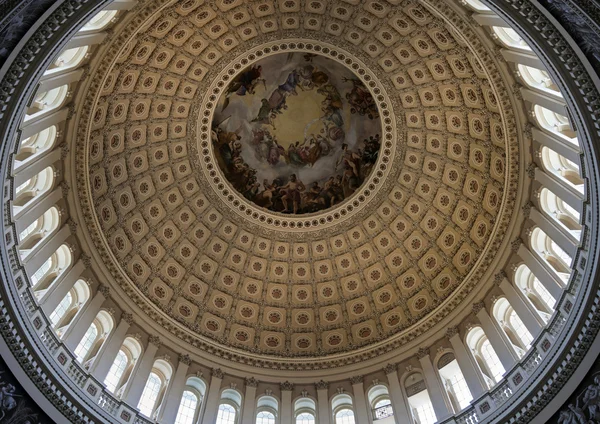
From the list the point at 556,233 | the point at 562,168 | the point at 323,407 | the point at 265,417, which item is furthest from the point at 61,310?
the point at 562,168

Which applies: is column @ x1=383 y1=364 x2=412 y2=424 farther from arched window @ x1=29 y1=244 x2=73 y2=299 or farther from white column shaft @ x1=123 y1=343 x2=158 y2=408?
arched window @ x1=29 y1=244 x2=73 y2=299

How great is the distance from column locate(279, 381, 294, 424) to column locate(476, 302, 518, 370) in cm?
878

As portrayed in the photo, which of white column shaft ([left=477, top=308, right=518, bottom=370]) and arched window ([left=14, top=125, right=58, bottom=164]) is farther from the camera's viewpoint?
white column shaft ([left=477, top=308, right=518, bottom=370])

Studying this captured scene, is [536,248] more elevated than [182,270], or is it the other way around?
[182,270]

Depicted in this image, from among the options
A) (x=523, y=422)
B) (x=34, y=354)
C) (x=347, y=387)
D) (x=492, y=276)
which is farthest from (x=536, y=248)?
(x=34, y=354)

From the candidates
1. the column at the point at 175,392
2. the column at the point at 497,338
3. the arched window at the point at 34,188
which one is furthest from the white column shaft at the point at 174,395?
the column at the point at 497,338

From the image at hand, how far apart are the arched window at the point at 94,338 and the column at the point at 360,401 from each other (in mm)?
10675

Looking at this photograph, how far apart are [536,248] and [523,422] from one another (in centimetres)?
725

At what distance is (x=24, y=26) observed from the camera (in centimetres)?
1384

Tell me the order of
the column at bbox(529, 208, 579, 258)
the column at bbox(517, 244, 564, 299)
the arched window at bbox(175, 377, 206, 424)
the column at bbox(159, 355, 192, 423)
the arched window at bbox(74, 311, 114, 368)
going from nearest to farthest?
the column at bbox(529, 208, 579, 258), the column at bbox(517, 244, 564, 299), the arched window at bbox(74, 311, 114, 368), the column at bbox(159, 355, 192, 423), the arched window at bbox(175, 377, 206, 424)

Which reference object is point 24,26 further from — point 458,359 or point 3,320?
point 458,359

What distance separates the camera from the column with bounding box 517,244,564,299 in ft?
66.4

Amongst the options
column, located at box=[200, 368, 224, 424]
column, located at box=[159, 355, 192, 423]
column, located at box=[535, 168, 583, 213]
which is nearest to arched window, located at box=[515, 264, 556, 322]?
column, located at box=[535, 168, 583, 213]

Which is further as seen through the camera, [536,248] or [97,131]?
[97,131]
